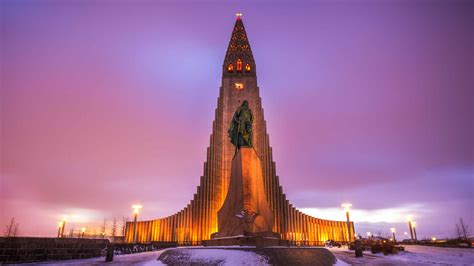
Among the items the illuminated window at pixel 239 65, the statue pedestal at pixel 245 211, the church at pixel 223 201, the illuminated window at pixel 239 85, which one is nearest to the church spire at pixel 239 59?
the illuminated window at pixel 239 65

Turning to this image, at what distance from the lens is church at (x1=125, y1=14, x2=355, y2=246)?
33.3 metres

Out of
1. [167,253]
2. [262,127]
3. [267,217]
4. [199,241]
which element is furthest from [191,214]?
[167,253]

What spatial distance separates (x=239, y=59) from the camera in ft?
141

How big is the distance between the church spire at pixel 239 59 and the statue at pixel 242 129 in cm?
2677

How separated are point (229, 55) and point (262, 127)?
13.7 metres

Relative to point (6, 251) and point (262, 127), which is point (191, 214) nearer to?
point (262, 127)

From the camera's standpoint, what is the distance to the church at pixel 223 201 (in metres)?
33.3

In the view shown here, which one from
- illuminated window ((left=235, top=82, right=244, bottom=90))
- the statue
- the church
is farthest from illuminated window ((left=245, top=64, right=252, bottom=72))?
the statue

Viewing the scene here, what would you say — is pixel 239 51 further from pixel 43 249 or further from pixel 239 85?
pixel 43 249

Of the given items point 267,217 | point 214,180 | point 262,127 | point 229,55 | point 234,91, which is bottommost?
point 267,217

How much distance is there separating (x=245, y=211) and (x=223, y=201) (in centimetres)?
2267

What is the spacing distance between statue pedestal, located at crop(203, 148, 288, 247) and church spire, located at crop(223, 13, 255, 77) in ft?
95.2

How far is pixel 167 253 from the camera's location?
10961 mm

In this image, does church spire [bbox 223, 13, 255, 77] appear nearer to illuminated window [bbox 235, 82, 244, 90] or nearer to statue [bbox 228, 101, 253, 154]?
illuminated window [bbox 235, 82, 244, 90]
